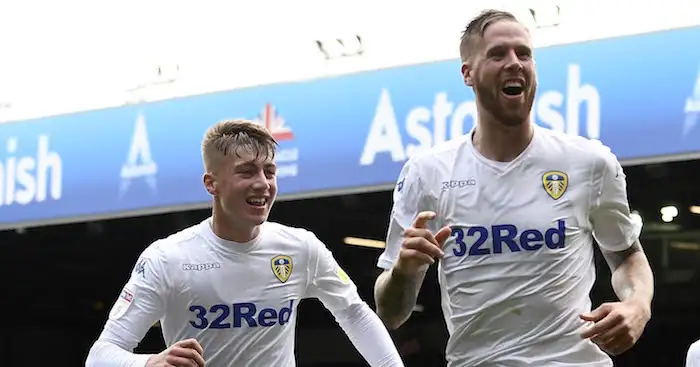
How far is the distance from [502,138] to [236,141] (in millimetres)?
1447

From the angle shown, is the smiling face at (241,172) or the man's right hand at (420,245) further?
the smiling face at (241,172)

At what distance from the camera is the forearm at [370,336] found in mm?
4496

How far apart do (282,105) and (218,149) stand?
10.9ft

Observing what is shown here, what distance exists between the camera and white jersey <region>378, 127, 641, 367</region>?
3.24 meters

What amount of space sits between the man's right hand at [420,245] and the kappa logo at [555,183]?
0.38 m

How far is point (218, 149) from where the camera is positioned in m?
4.54

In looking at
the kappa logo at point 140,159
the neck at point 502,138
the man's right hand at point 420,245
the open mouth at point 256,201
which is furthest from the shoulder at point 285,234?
the kappa logo at point 140,159

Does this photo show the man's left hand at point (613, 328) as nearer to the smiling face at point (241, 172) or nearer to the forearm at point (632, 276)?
the forearm at point (632, 276)

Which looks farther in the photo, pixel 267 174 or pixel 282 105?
pixel 282 105

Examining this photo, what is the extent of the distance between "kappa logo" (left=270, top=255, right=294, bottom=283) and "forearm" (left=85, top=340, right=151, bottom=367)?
24.6 inches

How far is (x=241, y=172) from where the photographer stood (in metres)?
4.44

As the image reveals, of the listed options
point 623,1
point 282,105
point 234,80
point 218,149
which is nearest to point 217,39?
point 234,80

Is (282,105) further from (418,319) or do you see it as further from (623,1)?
(418,319)

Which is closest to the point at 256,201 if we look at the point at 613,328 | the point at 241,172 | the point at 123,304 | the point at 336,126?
the point at 241,172
